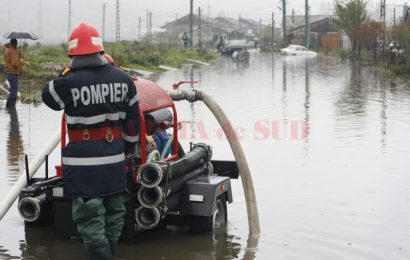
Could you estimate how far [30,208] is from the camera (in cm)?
647

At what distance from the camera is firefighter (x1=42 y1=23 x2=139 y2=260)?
17.2 ft

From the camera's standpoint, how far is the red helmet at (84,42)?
5.30 m

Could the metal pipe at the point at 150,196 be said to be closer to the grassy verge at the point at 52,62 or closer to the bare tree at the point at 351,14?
the grassy verge at the point at 52,62

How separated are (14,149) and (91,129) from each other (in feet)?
21.2

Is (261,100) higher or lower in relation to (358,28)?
lower

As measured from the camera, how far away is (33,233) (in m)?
6.84

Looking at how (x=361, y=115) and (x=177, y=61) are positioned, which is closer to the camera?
(x=361, y=115)

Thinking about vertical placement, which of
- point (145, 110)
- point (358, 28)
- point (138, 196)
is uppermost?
point (358, 28)

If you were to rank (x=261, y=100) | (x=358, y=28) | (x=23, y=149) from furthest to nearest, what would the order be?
(x=358, y=28) → (x=261, y=100) → (x=23, y=149)

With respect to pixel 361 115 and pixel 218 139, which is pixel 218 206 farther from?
pixel 361 115

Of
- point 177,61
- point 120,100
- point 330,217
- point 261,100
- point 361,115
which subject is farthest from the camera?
point 177,61

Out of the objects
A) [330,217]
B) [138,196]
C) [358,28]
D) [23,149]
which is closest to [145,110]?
[138,196]

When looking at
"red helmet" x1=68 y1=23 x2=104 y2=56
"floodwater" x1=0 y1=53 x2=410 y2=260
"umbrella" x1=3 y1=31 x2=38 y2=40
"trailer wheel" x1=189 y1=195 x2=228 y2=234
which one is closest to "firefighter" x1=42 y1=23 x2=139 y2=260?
"red helmet" x1=68 y1=23 x2=104 y2=56

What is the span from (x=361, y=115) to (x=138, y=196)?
35.1 ft
